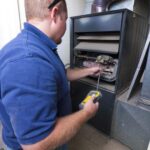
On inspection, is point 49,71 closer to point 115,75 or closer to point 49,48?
point 49,48

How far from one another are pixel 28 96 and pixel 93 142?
3.69 feet

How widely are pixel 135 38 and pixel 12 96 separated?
1.10 metres

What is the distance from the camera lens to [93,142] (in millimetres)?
1360

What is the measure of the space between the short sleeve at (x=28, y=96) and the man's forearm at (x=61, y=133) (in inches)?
1.1

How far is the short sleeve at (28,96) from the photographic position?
459 millimetres

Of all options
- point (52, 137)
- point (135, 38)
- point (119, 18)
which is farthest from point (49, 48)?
point (135, 38)

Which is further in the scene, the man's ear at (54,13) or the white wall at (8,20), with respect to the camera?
the white wall at (8,20)

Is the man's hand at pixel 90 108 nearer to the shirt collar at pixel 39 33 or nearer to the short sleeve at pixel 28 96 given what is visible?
the short sleeve at pixel 28 96

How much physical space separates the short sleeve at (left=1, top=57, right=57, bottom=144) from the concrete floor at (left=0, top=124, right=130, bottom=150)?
0.97 meters

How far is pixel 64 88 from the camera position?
67 centimetres

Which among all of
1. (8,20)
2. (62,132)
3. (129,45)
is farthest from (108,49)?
(8,20)

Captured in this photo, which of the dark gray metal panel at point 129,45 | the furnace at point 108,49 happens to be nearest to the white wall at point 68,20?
the furnace at point 108,49

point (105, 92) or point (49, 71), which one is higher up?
point (49, 71)

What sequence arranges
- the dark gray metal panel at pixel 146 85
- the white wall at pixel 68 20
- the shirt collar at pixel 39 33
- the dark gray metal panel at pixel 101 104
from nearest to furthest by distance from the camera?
1. the shirt collar at pixel 39 33
2. the dark gray metal panel at pixel 146 85
3. the dark gray metal panel at pixel 101 104
4. the white wall at pixel 68 20
